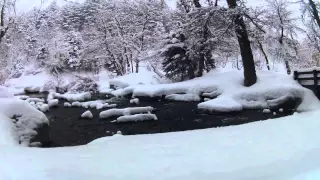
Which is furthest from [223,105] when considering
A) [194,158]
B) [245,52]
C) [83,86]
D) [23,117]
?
[83,86]

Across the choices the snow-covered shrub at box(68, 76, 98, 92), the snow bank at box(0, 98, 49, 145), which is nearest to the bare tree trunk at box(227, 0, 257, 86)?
the snow bank at box(0, 98, 49, 145)

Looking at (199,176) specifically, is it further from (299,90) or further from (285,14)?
(285,14)

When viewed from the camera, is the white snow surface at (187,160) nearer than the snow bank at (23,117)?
Yes

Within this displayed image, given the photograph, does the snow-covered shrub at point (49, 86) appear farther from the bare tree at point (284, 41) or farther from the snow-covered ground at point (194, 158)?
the snow-covered ground at point (194, 158)

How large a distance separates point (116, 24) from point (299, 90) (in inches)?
1038

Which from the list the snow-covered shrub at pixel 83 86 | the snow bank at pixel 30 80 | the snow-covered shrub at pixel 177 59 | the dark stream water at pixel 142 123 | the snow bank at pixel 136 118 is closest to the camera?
the dark stream water at pixel 142 123

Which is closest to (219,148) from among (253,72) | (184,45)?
(253,72)

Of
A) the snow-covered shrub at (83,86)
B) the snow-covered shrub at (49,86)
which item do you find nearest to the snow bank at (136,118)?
the snow-covered shrub at (83,86)

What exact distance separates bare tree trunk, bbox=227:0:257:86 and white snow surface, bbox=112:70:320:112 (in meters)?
0.38

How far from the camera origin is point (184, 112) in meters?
13.8

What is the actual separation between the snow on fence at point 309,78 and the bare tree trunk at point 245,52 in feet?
6.41

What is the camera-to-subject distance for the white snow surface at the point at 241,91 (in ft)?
42.7

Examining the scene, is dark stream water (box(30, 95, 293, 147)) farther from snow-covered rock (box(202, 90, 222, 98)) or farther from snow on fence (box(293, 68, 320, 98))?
snow on fence (box(293, 68, 320, 98))

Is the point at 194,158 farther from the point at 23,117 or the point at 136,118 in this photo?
the point at 136,118
